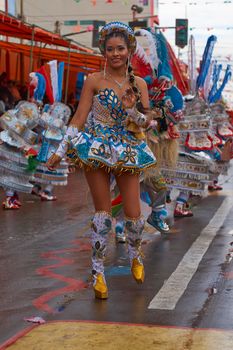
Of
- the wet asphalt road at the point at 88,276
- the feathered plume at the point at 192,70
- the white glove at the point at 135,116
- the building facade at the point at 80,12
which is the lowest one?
the wet asphalt road at the point at 88,276

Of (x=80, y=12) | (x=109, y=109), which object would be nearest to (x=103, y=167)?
(x=109, y=109)

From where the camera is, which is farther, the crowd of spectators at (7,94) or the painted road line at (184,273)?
the crowd of spectators at (7,94)

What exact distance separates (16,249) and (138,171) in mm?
2566

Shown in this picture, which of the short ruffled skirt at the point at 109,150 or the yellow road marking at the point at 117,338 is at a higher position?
the short ruffled skirt at the point at 109,150

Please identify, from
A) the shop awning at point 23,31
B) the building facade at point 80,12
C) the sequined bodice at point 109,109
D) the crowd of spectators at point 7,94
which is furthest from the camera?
the building facade at point 80,12

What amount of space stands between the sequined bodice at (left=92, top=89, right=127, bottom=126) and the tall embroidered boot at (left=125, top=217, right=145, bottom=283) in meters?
0.74

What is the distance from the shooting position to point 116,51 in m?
5.88

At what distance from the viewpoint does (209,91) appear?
12.5m

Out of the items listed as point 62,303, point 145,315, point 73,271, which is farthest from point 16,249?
point 145,315

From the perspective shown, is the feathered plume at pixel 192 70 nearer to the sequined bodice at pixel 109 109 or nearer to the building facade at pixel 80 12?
the sequined bodice at pixel 109 109

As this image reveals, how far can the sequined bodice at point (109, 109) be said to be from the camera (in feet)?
19.1

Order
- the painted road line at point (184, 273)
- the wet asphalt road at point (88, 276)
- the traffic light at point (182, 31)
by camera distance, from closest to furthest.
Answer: the wet asphalt road at point (88, 276) < the painted road line at point (184, 273) < the traffic light at point (182, 31)

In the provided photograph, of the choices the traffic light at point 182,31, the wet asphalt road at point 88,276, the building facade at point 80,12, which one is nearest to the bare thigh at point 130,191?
the wet asphalt road at point 88,276

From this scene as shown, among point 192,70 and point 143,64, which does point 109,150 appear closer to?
point 143,64
